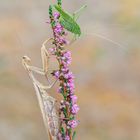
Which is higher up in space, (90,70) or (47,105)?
(90,70)

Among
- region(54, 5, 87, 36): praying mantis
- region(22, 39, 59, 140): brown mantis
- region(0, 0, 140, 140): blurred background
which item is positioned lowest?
region(22, 39, 59, 140): brown mantis

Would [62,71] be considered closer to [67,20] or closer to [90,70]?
[67,20]

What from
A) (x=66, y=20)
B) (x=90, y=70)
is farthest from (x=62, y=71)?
(x=90, y=70)

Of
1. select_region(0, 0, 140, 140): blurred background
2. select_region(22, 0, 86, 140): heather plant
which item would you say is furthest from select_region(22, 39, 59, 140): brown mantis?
select_region(0, 0, 140, 140): blurred background

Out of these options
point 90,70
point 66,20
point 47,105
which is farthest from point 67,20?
point 90,70

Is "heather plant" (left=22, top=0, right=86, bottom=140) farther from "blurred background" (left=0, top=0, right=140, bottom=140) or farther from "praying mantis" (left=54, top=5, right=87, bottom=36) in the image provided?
"blurred background" (left=0, top=0, right=140, bottom=140)

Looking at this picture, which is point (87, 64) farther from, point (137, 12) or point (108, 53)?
point (137, 12)

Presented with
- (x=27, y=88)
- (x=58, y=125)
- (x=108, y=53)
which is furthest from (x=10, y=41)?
(x=58, y=125)

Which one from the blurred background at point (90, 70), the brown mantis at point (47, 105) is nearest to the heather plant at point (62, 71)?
the brown mantis at point (47, 105)

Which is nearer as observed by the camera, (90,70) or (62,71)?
(62,71)
